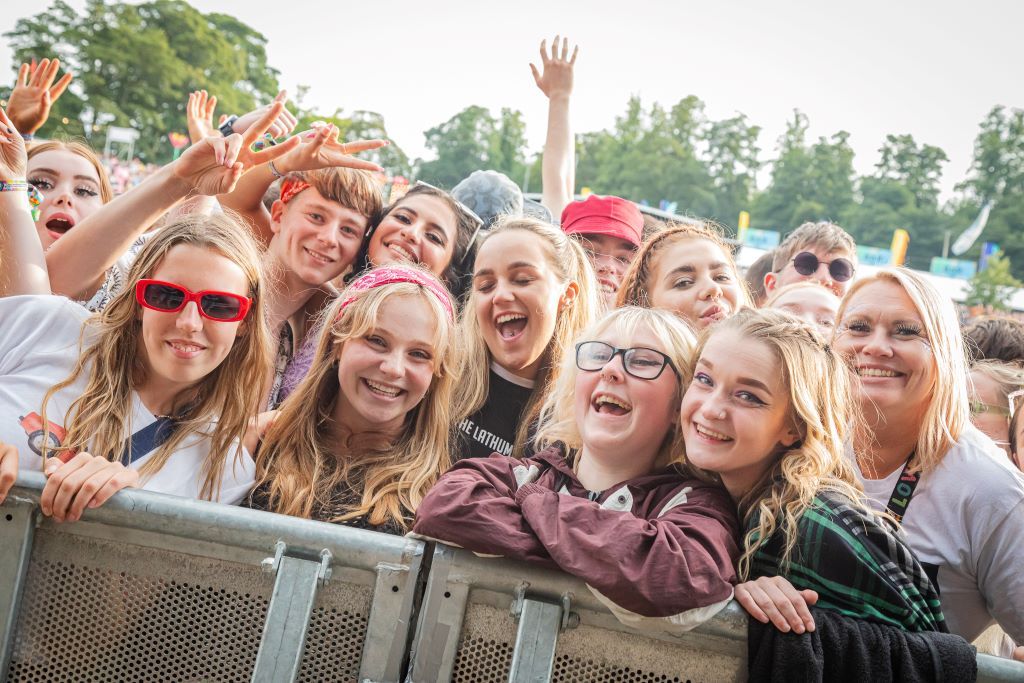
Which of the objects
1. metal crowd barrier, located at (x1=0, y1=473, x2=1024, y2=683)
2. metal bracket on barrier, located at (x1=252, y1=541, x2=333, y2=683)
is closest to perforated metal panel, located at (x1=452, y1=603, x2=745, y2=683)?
metal crowd barrier, located at (x1=0, y1=473, x2=1024, y2=683)

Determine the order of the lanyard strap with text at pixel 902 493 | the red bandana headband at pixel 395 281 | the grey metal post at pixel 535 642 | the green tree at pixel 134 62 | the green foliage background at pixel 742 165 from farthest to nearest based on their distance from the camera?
the green foliage background at pixel 742 165 < the green tree at pixel 134 62 < the red bandana headband at pixel 395 281 < the lanyard strap with text at pixel 902 493 < the grey metal post at pixel 535 642

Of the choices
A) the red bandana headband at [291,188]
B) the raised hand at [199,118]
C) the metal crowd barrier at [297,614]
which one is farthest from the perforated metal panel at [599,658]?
the raised hand at [199,118]

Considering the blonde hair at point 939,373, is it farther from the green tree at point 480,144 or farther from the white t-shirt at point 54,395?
the green tree at point 480,144

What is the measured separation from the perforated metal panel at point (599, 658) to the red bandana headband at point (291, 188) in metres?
2.82

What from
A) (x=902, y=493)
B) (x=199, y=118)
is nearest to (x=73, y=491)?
(x=902, y=493)

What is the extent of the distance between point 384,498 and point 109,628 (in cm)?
96

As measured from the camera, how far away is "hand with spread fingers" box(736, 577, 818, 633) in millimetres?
1593

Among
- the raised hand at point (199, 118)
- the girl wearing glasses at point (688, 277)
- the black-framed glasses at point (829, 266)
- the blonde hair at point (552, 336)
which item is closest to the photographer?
the blonde hair at point (552, 336)

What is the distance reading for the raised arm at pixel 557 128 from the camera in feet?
16.8

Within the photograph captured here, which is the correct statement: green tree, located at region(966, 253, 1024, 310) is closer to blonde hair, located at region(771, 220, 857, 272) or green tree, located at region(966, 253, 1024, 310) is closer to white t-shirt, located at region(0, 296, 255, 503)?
blonde hair, located at region(771, 220, 857, 272)

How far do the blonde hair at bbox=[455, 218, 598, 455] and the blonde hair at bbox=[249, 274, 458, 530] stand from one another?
230mm

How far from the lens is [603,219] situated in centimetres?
464

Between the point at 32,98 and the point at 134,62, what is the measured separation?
4441cm

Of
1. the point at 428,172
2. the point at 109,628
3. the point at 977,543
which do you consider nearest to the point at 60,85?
the point at 109,628
